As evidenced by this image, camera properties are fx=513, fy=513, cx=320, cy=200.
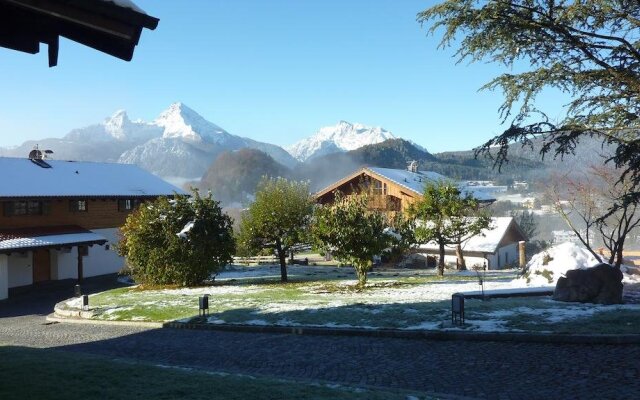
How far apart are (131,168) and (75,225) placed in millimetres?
11140

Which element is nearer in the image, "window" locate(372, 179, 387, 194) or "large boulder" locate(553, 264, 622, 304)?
"large boulder" locate(553, 264, 622, 304)

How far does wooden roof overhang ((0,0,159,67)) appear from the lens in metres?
4.74

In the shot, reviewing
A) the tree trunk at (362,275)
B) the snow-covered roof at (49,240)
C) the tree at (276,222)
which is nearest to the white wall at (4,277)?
the snow-covered roof at (49,240)

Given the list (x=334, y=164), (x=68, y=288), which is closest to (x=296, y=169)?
(x=334, y=164)

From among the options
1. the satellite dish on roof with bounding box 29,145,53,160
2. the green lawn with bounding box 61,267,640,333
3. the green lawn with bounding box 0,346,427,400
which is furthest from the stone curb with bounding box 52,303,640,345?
the satellite dish on roof with bounding box 29,145,53,160

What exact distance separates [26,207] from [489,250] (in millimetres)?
33799

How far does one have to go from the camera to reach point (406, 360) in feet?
33.9

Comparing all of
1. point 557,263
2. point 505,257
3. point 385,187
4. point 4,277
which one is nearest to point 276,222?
point 557,263

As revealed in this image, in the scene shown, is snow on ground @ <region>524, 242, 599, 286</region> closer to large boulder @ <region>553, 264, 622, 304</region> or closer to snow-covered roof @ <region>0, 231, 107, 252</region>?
large boulder @ <region>553, 264, 622, 304</region>

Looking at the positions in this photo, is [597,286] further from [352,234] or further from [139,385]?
[139,385]

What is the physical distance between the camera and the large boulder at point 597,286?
15.5 meters

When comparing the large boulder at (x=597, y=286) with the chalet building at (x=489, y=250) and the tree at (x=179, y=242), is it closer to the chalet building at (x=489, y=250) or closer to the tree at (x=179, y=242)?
the tree at (x=179, y=242)

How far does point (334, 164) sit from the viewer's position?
186500 mm

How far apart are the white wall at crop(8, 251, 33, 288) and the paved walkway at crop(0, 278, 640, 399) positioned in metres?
16.3
